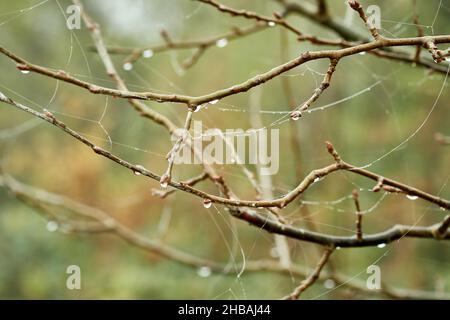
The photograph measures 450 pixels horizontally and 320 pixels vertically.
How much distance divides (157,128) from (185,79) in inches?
27.7

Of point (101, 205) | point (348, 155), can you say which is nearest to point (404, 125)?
point (348, 155)

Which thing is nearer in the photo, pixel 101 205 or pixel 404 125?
pixel 404 125

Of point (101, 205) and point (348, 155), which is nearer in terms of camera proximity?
point (348, 155)

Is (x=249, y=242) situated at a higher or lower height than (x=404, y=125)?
lower

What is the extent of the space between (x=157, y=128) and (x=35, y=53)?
5.97 ft

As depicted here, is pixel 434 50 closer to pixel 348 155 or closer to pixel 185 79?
pixel 348 155

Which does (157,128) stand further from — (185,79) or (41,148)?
(41,148)
